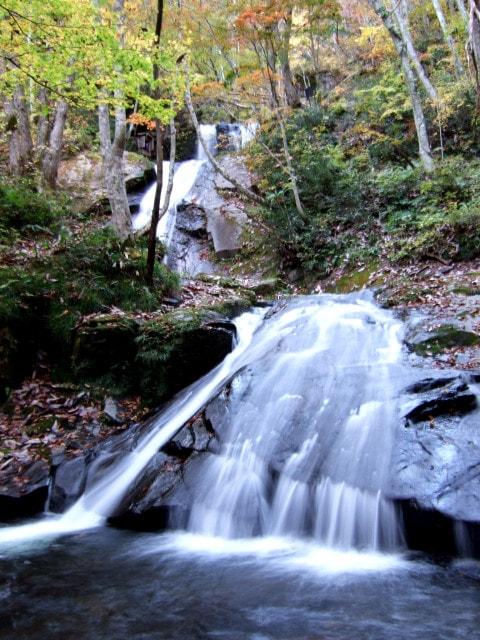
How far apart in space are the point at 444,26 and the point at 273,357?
1578 centimetres

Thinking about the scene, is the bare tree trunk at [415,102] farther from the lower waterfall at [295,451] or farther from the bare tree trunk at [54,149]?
the bare tree trunk at [54,149]

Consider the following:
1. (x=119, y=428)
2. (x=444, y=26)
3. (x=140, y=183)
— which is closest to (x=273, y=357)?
(x=119, y=428)

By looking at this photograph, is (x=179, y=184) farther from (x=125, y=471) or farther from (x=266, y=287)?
(x=125, y=471)

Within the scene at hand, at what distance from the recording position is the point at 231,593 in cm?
362

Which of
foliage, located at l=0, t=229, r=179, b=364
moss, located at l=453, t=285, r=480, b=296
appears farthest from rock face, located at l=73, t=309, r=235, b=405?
moss, located at l=453, t=285, r=480, b=296

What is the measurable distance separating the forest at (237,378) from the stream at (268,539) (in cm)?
3

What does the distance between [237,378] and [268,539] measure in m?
2.45

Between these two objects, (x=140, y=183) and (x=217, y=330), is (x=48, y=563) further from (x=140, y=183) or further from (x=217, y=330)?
(x=140, y=183)

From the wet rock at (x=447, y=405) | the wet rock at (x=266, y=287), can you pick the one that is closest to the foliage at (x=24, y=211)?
the wet rock at (x=266, y=287)

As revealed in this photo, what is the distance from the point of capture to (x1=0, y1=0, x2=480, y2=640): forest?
12.2ft

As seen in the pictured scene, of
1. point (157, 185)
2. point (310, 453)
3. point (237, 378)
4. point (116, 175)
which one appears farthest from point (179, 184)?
point (310, 453)

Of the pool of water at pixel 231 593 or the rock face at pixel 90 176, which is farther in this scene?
the rock face at pixel 90 176

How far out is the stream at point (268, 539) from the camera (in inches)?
126

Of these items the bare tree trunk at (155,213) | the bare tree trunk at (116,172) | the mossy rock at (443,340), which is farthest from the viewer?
the bare tree trunk at (116,172)
